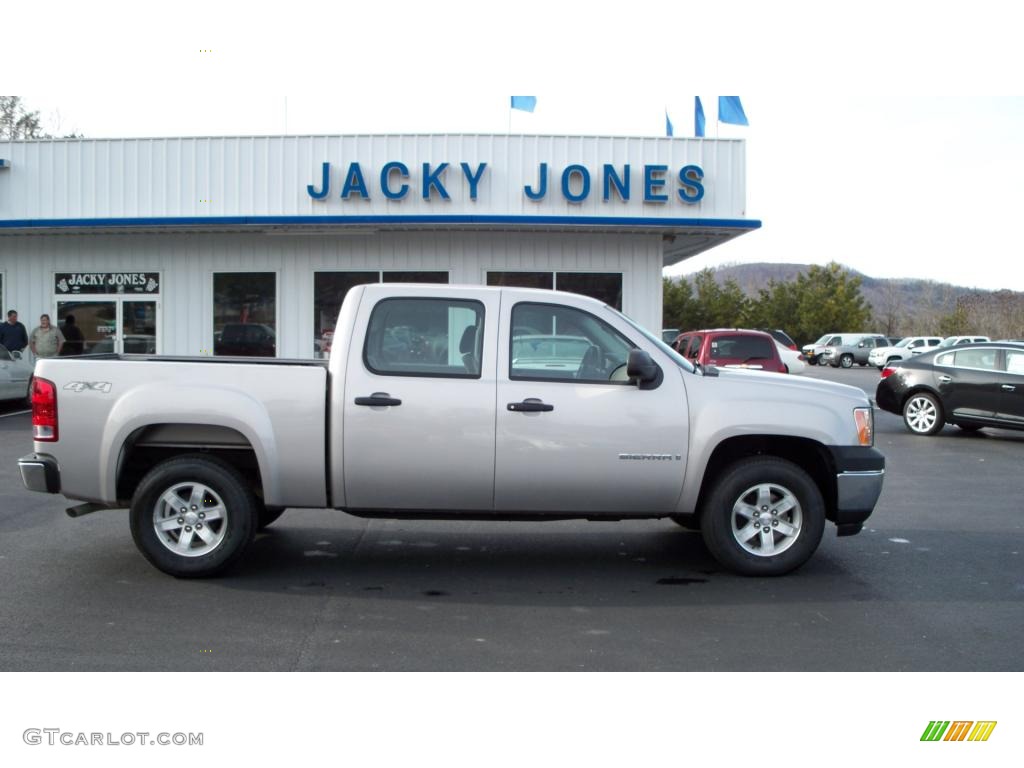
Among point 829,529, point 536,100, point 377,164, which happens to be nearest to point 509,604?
point 829,529

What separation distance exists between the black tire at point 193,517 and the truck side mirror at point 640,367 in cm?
266

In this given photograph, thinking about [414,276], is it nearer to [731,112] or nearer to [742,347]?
[742,347]

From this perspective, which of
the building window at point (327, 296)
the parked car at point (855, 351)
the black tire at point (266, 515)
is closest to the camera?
the black tire at point (266, 515)

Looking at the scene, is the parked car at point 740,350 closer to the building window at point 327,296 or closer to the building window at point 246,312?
the building window at point 327,296

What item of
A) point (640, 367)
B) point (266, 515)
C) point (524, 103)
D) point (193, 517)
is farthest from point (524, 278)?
point (193, 517)

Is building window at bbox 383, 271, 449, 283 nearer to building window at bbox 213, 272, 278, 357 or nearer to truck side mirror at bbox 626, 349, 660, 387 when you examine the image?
building window at bbox 213, 272, 278, 357

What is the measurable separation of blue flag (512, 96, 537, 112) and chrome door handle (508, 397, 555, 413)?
14848mm

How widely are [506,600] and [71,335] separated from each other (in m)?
17.1

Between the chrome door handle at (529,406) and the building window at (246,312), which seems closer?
the chrome door handle at (529,406)

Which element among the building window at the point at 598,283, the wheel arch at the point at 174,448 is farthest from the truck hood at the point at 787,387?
the building window at the point at 598,283

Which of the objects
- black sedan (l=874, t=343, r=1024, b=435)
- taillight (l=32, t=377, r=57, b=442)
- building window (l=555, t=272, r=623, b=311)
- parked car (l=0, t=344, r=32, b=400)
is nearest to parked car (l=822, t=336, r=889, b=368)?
building window (l=555, t=272, r=623, b=311)

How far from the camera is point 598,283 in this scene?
19734 mm

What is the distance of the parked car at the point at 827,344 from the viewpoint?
5228 cm
